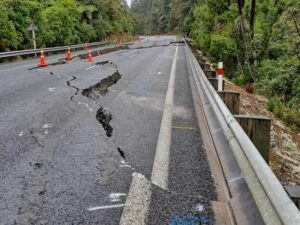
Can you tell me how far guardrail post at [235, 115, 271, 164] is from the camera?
3693mm

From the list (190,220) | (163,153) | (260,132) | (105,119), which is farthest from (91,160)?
(105,119)

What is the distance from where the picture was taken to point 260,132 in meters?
3.73

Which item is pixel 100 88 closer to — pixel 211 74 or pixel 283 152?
pixel 211 74

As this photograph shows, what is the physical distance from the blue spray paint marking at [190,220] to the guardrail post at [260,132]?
3.67 feet

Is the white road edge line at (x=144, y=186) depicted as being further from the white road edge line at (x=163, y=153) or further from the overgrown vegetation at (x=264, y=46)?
the overgrown vegetation at (x=264, y=46)

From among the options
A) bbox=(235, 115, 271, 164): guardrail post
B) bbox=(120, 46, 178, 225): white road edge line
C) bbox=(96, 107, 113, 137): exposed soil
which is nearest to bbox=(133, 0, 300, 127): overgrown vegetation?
bbox=(96, 107, 113, 137): exposed soil

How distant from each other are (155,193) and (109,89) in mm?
7129

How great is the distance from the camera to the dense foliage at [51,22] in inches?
979

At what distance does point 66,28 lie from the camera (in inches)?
1460

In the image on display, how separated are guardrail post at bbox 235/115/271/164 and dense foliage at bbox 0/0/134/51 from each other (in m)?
22.5

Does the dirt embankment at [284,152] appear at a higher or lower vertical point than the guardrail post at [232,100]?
lower

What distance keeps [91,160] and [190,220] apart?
1.76m

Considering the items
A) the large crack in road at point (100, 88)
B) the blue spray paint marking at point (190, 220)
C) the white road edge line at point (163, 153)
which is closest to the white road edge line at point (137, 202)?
the white road edge line at point (163, 153)

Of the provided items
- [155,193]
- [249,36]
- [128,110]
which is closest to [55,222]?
[155,193]
